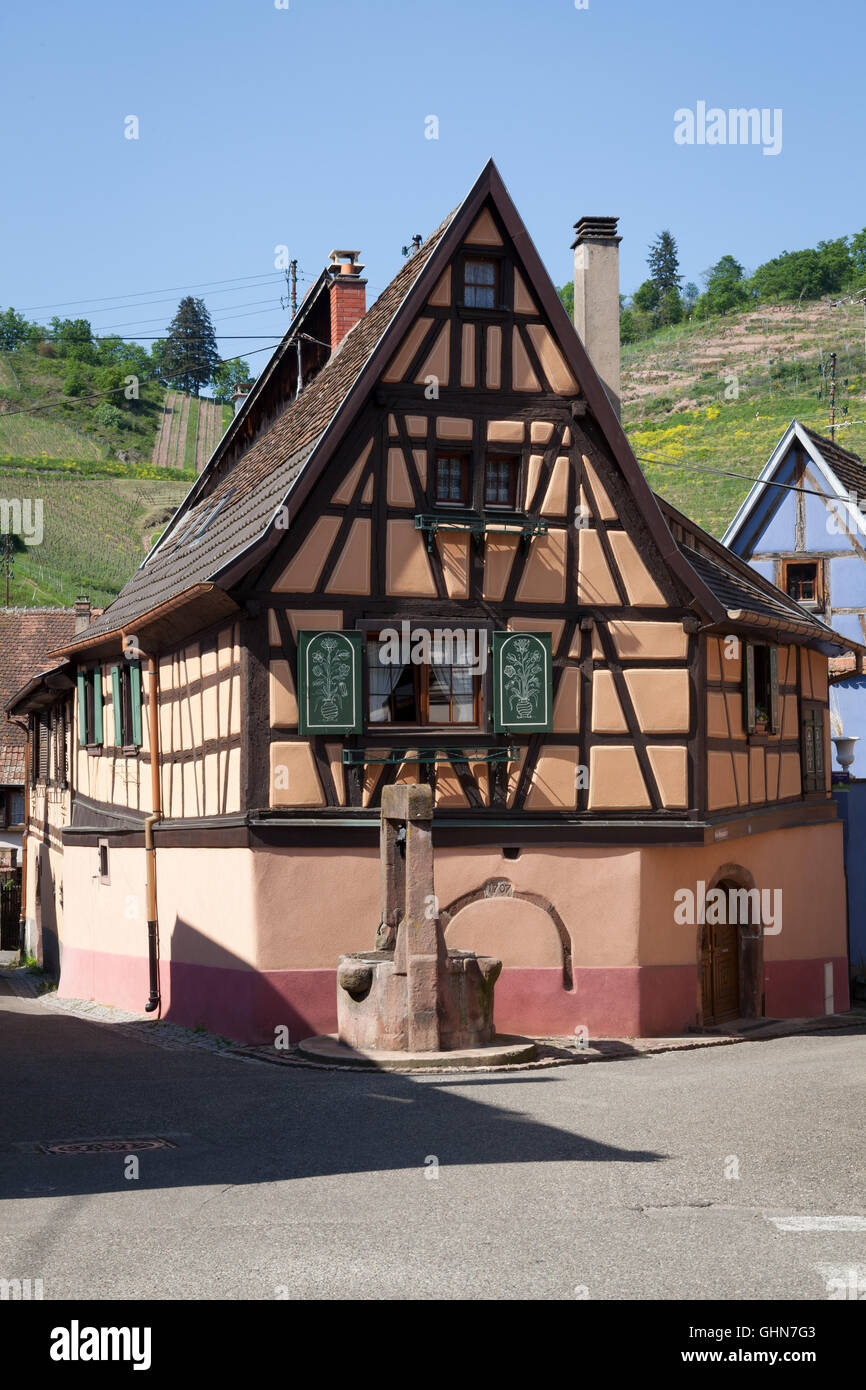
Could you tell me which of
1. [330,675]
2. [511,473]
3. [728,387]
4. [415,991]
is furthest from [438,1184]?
[728,387]

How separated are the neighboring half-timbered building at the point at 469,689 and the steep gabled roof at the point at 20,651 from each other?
24.4 m

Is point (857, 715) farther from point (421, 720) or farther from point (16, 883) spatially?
point (16, 883)

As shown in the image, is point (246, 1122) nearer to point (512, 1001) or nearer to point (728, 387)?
point (512, 1001)

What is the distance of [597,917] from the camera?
17.4 m

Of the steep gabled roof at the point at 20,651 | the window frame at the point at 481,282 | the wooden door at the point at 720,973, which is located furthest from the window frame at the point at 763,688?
the steep gabled roof at the point at 20,651

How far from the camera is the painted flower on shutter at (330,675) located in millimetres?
16719

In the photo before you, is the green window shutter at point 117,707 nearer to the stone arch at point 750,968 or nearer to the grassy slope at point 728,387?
the stone arch at point 750,968

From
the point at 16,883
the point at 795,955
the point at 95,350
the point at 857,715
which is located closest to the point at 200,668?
the point at 795,955

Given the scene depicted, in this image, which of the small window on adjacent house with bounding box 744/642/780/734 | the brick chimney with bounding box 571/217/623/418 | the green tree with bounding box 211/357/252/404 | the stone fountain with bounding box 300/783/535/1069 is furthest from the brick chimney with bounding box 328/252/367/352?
the green tree with bounding box 211/357/252/404

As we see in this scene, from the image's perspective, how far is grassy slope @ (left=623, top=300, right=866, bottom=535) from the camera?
7675 centimetres

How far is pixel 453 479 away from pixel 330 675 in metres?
2.81

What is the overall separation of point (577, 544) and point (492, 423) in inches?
65.5

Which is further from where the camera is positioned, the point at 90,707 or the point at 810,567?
the point at 810,567

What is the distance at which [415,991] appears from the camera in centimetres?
1459
